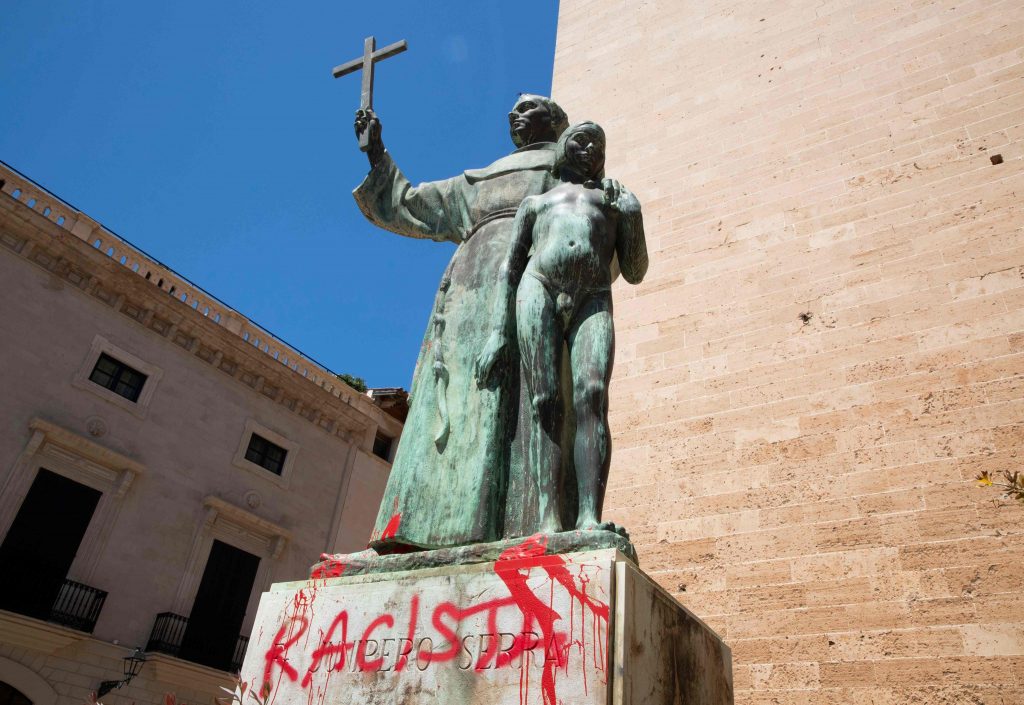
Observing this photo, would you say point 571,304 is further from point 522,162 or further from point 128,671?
point 128,671

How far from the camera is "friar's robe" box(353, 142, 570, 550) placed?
2539mm

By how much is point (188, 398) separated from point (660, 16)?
11.5 metres

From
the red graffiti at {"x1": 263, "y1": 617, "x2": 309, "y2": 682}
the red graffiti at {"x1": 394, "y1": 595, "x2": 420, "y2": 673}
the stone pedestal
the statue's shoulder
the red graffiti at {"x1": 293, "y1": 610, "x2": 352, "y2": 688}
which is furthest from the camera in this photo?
the statue's shoulder

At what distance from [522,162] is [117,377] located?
1337 cm

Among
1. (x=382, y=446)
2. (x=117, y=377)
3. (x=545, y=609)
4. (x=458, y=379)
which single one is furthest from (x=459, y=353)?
(x=382, y=446)

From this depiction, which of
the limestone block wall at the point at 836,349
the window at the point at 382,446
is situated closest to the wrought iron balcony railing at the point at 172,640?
the window at the point at 382,446

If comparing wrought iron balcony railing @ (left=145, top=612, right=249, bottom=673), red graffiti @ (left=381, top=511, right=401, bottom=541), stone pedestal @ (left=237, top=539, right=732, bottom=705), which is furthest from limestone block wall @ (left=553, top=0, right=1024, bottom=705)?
wrought iron balcony railing @ (left=145, top=612, right=249, bottom=673)

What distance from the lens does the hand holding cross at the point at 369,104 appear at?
3.56 metres

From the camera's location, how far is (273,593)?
2.42 meters

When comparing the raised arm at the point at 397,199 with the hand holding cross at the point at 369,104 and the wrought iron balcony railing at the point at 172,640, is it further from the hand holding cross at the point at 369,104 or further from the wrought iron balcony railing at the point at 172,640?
the wrought iron balcony railing at the point at 172,640

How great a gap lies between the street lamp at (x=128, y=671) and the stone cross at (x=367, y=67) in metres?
11.8

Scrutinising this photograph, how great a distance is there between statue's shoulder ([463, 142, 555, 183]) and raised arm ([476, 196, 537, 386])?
1.26 ft

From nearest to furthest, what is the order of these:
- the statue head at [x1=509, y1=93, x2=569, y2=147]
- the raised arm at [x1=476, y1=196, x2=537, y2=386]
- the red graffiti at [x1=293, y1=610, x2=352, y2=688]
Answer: the red graffiti at [x1=293, y1=610, x2=352, y2=688] < the raised arm at [x1=476, y1=196, x2=537, y2=386] < the statue head at [x1=509, y1=93, x2=569, y2=147]

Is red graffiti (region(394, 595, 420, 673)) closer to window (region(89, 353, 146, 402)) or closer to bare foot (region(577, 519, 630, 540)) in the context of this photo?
bare foot (region(577, 519, 630, 540))
